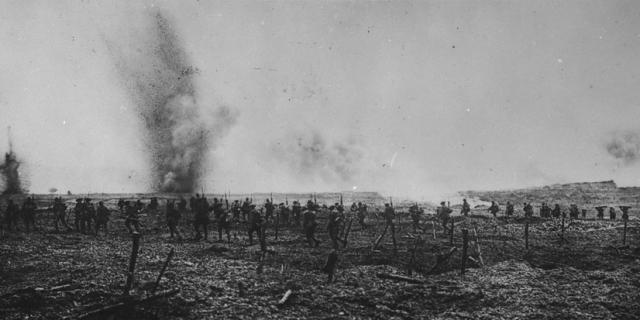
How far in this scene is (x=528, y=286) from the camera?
14.0 metres

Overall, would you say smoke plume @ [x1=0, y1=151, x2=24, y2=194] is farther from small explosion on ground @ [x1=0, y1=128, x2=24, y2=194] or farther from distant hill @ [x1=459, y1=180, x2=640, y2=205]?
distant hill @ [x1=459, y1=180, x2=640, y2=205]

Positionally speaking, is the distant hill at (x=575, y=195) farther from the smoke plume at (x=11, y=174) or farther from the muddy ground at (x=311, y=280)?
the smoke plume at (x=11, y=174)

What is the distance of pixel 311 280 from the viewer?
46.1ft

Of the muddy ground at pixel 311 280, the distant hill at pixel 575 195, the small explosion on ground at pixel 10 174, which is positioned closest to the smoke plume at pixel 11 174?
the small explosion on ground at pixel 10 174

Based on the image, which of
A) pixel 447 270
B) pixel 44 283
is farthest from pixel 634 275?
pixel 44 283

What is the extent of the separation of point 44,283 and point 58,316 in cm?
338

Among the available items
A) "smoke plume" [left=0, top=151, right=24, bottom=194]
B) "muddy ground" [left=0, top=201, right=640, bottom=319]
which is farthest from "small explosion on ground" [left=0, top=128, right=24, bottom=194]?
"muddy ground" [left=0, top=201, right=640, bottom=319]

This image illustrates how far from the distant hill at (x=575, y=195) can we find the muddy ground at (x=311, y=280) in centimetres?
4430

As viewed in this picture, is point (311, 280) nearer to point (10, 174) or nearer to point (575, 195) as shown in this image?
point (575, 195)

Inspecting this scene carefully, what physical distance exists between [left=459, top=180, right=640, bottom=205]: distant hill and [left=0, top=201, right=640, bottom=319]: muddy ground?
145 ft

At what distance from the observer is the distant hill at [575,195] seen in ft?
198

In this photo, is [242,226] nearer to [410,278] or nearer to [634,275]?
[410,278]

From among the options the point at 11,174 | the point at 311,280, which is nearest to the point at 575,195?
the point at 311,280

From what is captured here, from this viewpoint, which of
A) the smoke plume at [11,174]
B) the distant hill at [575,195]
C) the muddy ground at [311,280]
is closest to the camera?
the muddy ground at [311,280]
